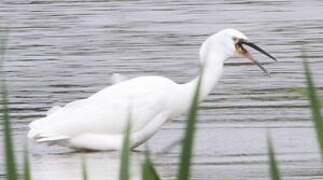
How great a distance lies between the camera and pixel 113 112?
9.52 m

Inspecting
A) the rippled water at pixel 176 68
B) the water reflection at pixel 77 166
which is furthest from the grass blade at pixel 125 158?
the water reflection at pixel 77 166

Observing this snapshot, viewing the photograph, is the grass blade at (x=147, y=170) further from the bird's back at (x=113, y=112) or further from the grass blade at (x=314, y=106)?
the bird's back at (x=113, y=112)

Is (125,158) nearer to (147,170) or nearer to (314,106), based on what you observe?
(147,170)

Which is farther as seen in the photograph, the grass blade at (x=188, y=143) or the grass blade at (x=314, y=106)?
the grass blade at (x=314, y=106)

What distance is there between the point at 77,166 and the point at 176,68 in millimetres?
4585

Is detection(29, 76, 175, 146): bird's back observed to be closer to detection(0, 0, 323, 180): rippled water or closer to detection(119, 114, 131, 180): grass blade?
detection(0, 0, 323, 180): rippled water

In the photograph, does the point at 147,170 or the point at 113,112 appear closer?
the point at 147,170

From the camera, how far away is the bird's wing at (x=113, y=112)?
941 centimetres

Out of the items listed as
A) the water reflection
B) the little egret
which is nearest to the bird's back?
the little egret

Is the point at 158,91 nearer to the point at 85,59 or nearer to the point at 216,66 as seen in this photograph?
the point at 216,66

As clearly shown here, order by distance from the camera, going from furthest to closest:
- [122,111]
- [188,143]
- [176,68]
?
[176,68], [122,111], [188,143]

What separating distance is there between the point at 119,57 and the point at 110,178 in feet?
19.6

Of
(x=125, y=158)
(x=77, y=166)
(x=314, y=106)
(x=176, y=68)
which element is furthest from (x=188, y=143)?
(x=176, y=68)

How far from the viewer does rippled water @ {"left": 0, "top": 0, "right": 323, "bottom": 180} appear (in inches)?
358
